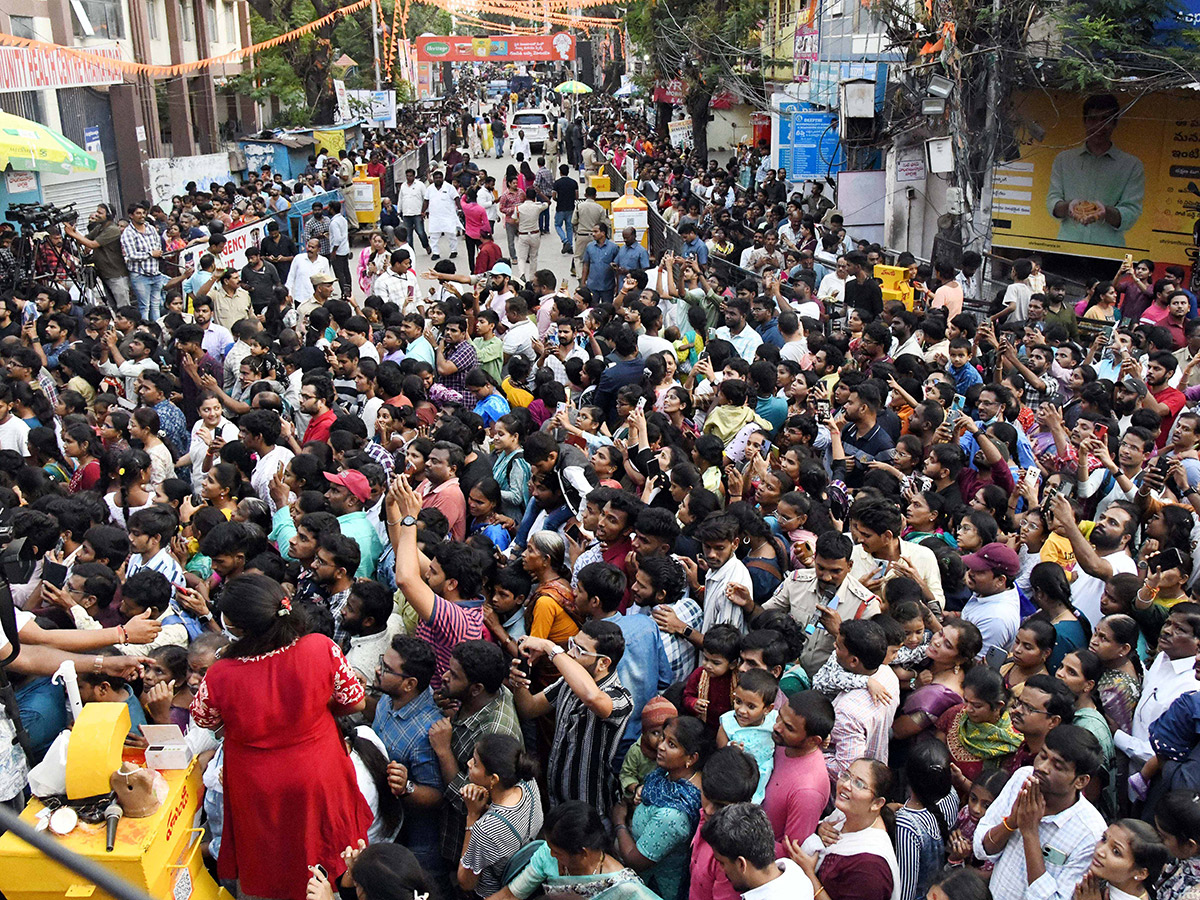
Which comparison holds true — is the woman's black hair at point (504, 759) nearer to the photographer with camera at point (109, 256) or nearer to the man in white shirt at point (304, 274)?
the man in white shirt at point (304, 274)

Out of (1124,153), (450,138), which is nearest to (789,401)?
(1124,153)

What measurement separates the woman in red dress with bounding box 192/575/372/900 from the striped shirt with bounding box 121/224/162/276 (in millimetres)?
10695

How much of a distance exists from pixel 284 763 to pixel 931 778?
216 cm

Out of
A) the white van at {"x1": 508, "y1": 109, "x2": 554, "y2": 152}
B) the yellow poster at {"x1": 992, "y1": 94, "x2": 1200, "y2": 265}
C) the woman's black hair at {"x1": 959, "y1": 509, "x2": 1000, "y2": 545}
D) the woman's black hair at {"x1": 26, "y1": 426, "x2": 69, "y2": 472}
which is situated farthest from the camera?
the white van at {"x1": 508, "y1": 109, "x2": 554, "y2": 152}

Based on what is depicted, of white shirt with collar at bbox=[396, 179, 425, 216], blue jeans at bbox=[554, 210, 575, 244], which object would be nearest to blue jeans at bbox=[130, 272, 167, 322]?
white shirt with collar at bbox=[396, 179, 425, 216]

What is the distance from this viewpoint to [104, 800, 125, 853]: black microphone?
3.33 meters

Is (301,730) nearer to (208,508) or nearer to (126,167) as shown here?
(208,508)

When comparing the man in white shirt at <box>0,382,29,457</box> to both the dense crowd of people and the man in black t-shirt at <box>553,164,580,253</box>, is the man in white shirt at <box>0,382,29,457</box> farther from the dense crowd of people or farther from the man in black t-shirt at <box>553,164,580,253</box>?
the man in black t-shirt at <box>553,164,580,253</box>

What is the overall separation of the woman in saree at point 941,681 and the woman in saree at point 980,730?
0.27 ft

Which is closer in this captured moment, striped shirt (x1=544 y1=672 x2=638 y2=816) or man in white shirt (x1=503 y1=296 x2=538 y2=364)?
striped shirt (x1=544 y1=672 x2=638 y2=816)

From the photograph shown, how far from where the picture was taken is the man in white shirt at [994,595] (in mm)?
4762

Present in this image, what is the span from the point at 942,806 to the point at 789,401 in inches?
157

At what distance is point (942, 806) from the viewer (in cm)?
383

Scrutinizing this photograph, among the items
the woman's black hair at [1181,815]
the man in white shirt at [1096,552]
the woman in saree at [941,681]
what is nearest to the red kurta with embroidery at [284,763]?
the woman in saree at [941,681]
